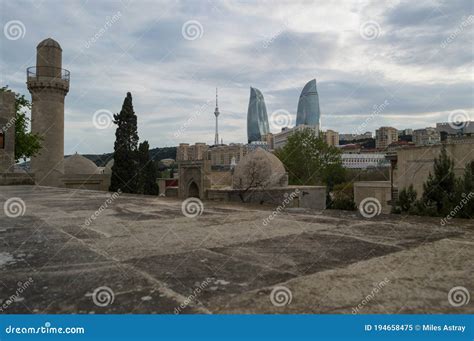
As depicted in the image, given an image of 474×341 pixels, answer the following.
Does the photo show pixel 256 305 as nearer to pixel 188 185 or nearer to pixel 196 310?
pixel 196 310

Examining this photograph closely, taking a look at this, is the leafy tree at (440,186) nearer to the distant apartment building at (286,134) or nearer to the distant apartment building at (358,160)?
the distant apartment building at (286,134)

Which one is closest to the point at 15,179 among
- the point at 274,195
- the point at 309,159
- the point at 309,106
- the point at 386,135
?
the point at 274,195

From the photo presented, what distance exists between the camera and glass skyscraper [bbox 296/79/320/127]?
392 feet

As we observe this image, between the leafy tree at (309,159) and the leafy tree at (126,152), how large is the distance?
2004 cm

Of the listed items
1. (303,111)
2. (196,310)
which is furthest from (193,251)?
(303,111)

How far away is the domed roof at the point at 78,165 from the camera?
33406 mm

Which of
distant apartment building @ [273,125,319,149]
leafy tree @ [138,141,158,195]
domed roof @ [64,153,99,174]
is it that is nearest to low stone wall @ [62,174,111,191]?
leafy tree @ [138,141,158,195]

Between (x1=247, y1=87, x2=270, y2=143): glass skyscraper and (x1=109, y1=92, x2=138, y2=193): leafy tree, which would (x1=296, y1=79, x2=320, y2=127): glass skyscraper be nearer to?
(x1=247, y1=87, x2=270, y2=143): glass skyscraper

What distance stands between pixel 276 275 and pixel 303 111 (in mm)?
130654

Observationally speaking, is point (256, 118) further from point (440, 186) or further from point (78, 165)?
point (440, 186)

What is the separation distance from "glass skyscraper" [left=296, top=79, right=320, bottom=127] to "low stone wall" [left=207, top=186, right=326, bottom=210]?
96366 mm

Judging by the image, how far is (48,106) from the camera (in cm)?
2606

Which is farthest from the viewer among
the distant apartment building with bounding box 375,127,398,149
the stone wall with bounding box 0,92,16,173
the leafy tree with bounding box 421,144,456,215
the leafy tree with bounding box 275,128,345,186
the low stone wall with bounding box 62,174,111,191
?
the distant apartment building with bounding box 375,127,398,149

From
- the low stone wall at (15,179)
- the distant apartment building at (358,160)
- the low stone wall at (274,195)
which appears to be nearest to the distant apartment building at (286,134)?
the distant apartment building at (358,160)
